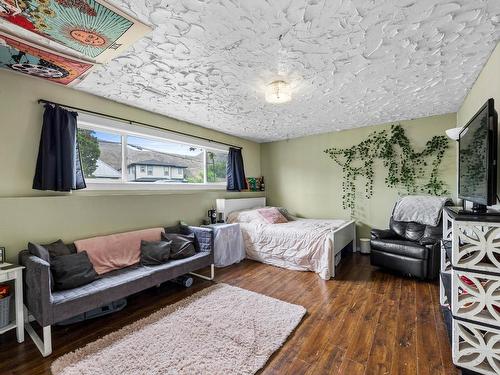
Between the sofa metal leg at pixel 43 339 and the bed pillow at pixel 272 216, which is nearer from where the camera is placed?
the sofa metal leg at pixel 43 339

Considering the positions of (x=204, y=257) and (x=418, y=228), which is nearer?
(x=204, y=257)

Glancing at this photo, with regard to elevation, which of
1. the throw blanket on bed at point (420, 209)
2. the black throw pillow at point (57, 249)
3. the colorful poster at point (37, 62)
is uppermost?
the colorful poster at point (37, 62)

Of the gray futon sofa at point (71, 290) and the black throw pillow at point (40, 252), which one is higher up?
the black throw pillow at point (40, 252)

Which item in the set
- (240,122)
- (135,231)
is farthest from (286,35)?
(135,231)

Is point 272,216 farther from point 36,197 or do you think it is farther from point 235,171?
point 36,197

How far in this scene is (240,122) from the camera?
13.2 ft

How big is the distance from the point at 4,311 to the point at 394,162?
5.37 m

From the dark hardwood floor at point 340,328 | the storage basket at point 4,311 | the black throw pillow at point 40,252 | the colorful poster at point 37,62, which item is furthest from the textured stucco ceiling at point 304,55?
the dark hardwood floor at point 340,328

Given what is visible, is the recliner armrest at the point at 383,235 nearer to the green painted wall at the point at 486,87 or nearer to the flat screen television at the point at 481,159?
the flat screen television at the point at 481,159

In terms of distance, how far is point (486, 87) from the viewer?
2.20 m

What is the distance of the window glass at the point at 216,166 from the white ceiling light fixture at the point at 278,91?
86.0 inches

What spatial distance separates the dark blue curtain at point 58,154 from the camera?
7.80 feet

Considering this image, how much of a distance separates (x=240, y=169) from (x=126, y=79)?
2.86m

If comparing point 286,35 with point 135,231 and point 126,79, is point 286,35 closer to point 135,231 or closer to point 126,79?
point 126,79
